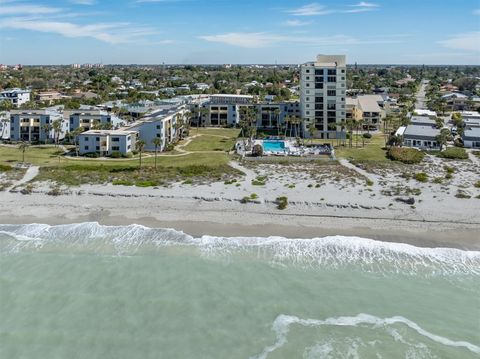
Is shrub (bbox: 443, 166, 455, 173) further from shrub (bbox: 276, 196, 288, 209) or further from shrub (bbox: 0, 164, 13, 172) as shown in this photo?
shrub (bbox: 0, 164, 13, 172)

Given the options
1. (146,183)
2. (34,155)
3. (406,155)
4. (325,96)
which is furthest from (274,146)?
(34,155)

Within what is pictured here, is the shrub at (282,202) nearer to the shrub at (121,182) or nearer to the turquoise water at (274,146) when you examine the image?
the shrub at (121,182)

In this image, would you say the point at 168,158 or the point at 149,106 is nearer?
the point at 168,158

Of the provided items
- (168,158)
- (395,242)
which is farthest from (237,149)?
(395,242)

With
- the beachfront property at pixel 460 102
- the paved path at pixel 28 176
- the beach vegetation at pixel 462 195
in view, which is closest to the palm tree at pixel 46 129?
the paved path at pixel 28 176

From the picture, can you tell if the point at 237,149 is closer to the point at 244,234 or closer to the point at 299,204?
the point at 299,204

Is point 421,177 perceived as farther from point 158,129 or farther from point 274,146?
point 158,129

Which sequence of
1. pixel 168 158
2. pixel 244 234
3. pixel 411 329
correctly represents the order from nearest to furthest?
pixel 411 329 < pixel 244 234 < pixel 168 158
